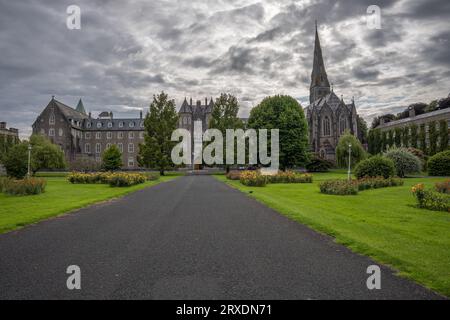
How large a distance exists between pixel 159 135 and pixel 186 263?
53.6m

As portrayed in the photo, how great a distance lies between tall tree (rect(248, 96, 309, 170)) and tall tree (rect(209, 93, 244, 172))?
8654 mm

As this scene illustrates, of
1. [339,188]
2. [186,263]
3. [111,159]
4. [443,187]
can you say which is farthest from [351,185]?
[111,159]

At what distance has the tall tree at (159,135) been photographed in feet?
184

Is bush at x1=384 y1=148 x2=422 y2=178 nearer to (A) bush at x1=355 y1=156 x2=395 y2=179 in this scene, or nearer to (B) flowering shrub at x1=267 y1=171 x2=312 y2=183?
(A) bush at x1=355 y1=156 x2=395 y2=179

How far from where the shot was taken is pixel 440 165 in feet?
125

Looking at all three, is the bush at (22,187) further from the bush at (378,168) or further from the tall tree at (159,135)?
the tall tree at (159,135)

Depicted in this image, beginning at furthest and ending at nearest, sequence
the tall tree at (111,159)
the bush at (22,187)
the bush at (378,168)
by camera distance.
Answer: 1. the tall tree at (111,159)
2. the bush at (378,168)
3. the bush at (22,187)

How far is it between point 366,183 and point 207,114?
238 ft

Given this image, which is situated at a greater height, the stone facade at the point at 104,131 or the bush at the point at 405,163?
the stone facade at the point at 104,131

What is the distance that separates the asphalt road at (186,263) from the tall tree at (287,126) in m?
39.1

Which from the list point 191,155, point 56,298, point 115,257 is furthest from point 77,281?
point 191,155

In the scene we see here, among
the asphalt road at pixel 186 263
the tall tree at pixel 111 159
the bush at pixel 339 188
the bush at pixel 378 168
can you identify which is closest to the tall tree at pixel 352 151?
the bush at pixel 378 168

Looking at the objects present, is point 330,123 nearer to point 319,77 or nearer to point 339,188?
point 319,77
